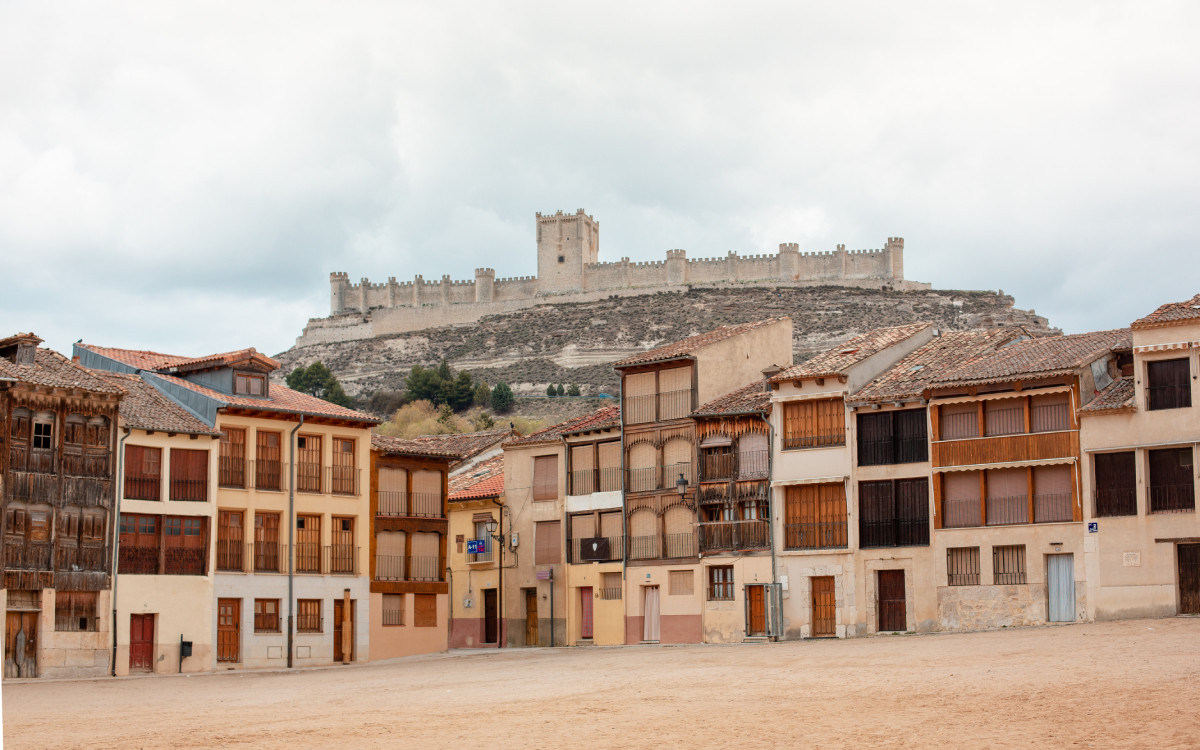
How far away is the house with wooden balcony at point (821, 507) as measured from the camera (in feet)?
145

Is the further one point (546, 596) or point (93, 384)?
point (546, 596)

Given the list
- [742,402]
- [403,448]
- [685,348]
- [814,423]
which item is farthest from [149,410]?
[814,423]

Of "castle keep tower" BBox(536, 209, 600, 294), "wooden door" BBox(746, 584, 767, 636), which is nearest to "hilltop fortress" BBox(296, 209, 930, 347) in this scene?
"castle keep tower" BBox(536, 209, 600, 294)

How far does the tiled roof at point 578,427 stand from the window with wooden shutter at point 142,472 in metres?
14.4

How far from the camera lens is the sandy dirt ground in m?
20.5

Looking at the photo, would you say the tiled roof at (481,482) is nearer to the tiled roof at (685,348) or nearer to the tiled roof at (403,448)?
the tiled roof at (403,448)

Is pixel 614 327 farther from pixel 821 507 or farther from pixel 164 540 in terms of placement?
pixel 164 540

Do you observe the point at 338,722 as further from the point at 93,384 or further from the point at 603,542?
the point at 603,542

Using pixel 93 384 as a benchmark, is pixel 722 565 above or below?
below

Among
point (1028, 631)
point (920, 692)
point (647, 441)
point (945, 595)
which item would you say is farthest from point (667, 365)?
point (920, 692)

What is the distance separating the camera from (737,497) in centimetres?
4759

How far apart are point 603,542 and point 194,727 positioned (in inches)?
1096

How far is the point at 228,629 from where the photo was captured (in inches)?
1725

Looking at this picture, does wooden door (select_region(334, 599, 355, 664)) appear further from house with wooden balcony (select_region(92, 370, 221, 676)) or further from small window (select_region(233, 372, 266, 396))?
small window (select_region(233, 372, 266, 396))
